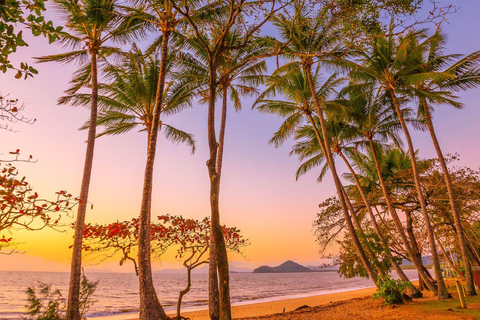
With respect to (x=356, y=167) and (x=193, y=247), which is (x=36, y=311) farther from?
(x=356, y=167)

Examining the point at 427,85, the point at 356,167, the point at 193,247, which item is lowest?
the point at 193,247

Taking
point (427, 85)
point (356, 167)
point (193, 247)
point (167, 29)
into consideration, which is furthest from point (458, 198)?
point (167, 29)

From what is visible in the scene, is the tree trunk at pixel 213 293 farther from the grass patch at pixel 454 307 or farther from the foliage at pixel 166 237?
the grass patch at pixel 454 307

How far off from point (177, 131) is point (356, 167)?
12145 millimetres

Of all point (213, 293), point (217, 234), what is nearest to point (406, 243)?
point (213, 293)

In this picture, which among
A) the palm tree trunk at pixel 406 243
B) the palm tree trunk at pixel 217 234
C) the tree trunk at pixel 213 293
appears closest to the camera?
the palm tree trunk at pixel 217 234

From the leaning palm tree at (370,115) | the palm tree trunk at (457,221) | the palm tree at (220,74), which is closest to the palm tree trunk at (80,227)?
the palm tree at (220,74)

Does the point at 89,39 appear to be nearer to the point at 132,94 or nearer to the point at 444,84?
the point at 132,94

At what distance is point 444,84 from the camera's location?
37.3 feet

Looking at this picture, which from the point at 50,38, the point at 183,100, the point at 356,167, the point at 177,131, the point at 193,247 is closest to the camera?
the point at 50,38

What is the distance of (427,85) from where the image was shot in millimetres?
11688

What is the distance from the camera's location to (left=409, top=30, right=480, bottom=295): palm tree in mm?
10320

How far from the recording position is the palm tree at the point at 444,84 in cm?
1032

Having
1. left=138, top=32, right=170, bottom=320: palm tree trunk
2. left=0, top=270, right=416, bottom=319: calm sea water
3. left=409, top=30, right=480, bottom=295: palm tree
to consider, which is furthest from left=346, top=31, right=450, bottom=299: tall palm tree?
left=0, top=270, right=416, bottom=319: calm sea water
